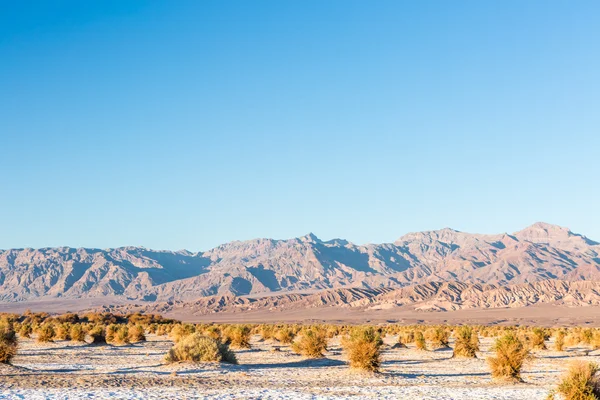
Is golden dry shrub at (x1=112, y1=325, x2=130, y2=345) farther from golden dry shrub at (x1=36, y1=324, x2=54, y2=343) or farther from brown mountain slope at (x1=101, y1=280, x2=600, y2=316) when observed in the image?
brown mountain slope at (x1=101, y1=280, x2=600, y2=316)

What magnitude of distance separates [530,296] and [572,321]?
133 ft

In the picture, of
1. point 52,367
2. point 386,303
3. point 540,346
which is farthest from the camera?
point 386,303

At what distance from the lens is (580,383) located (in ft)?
46.0

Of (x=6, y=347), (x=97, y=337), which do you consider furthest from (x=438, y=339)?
(x=6, y=347)

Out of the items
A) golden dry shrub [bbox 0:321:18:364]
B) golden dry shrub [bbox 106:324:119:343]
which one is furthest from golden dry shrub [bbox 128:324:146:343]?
golden dry shrub [bbox 0:321:18:364]

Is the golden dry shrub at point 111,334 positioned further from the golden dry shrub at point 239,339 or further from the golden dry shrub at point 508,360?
the golden dry shrub at point 508,360

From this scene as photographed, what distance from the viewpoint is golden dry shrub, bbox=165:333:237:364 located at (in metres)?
24.7

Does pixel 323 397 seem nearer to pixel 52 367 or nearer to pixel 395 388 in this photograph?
pixel 395 388

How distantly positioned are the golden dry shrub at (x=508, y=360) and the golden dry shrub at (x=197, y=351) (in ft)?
34.9

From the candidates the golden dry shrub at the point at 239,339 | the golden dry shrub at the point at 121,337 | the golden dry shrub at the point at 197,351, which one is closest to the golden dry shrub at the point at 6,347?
the golden dry shrub at the point at 197,351

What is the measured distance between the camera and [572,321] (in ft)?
335

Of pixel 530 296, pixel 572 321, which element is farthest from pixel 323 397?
pixel 530 296

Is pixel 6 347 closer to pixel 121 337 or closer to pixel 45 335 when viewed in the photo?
pixel 45 335

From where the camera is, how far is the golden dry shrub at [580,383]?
13961 mm
